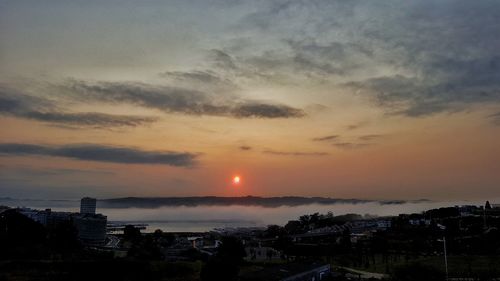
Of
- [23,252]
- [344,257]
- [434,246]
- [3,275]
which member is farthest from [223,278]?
[434,246]

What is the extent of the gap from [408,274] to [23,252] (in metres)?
37.8

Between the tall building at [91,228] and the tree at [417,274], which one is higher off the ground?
the tall building at [91,228]

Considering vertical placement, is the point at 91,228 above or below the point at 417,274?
above

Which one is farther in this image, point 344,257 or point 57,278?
point 344,257

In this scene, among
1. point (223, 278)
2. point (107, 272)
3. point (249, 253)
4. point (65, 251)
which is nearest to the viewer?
point (223, 278)

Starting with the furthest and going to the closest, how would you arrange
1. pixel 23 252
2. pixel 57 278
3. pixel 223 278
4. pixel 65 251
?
pixel 65 251 < pixel 23 252 < pixel 57 278 < pixel 223 278

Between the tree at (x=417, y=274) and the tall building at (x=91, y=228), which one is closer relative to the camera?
the tree at (x=417, y=274)

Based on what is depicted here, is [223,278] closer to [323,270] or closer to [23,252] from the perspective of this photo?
[323,270]

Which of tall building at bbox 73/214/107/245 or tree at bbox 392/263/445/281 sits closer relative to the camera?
tree at bbox 392/263/445/281

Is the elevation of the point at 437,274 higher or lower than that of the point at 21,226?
lower

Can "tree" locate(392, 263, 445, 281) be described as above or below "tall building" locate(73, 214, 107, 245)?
below

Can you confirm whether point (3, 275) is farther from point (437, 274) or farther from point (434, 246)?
point (434, 246)

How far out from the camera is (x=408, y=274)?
4428 cm

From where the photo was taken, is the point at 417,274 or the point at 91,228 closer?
the point at 417,274
